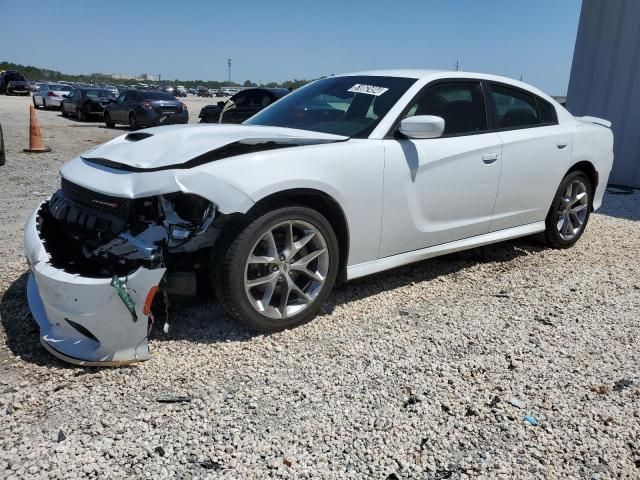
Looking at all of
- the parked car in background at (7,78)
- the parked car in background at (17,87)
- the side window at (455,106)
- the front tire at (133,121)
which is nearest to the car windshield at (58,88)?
the front tire at (133,121)

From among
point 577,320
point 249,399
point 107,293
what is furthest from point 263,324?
point 577,320

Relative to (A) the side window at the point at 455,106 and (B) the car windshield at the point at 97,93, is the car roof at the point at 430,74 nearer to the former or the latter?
(A) the side window at the point at 455,106

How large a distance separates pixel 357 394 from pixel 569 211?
343 cm

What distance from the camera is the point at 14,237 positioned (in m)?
4.94

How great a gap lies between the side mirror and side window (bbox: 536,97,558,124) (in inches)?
71.7

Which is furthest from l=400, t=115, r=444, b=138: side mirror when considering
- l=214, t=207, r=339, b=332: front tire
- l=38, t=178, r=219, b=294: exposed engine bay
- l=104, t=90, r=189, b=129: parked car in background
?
→ l=104, t=90, r=189, b=129: parked car in background

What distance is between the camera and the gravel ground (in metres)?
2.18

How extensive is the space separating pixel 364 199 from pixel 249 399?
4.67 feet

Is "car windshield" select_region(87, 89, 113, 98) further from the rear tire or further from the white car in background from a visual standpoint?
the white car in background

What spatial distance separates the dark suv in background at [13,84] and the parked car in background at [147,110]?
30627 millimetres

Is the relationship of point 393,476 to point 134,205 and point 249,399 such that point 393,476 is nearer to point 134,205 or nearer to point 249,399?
point 249,399

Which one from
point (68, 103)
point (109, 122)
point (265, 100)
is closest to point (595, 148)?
point (265, 100)

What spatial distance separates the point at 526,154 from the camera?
4.36 meters

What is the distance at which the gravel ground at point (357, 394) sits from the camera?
7.14ft
